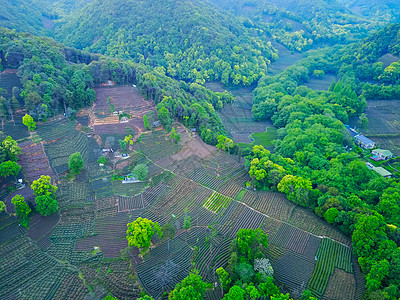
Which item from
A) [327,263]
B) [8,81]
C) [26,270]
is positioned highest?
[8,81]

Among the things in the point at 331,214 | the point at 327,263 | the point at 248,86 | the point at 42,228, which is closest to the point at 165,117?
the point at 42,228

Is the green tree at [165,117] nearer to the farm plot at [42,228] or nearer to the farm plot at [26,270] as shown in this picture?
the farm plot at [42,228]

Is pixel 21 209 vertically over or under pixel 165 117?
under

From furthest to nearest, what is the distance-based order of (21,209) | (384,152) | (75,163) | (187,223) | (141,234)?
1. (384,152)
2. (75,163)
3. (187,223)
4. (21,209)
5. (141,234)

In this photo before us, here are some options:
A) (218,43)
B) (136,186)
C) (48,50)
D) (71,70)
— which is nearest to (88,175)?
(136,186)

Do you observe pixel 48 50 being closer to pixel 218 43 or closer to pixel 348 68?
pixel 218 43

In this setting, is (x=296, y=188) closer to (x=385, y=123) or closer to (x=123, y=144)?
(x=123, y=144)

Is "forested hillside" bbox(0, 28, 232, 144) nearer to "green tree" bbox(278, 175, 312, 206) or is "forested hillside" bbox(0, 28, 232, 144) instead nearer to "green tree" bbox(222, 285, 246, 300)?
"green tree" bbox(278, 175, 312, 206)
